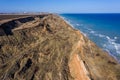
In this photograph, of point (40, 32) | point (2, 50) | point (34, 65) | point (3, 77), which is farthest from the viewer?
point (40, 32)

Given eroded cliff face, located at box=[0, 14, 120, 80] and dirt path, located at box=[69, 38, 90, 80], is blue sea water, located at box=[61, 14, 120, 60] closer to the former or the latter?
eroded cliff face, located at box=[0, 14, 120, 80]

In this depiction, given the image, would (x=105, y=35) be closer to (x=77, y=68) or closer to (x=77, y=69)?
(x=77, y=68)

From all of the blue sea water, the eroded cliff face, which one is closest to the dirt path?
the eroded cliff face

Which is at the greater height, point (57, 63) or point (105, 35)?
point (57, 63)

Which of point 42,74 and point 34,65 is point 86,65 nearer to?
point 42,74

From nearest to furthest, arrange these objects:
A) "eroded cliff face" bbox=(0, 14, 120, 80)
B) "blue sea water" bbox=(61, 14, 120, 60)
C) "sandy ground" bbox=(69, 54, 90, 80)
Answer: "sandy ground" bbox=(69, 54, 90, 80), "eroded cliff face" bbox=(0, 14, 120, 80), "blue sea water" bbox=(61, 14, 120, 60)

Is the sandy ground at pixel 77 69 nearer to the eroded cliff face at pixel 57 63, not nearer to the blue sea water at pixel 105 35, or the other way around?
the eroded cliff face at pixel 57 63

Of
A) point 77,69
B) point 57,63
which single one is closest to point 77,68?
point 77,69

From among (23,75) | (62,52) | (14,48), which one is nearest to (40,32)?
(14,48)

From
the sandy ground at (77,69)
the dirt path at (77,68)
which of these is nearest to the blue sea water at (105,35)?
the dirt path at (77,68)
